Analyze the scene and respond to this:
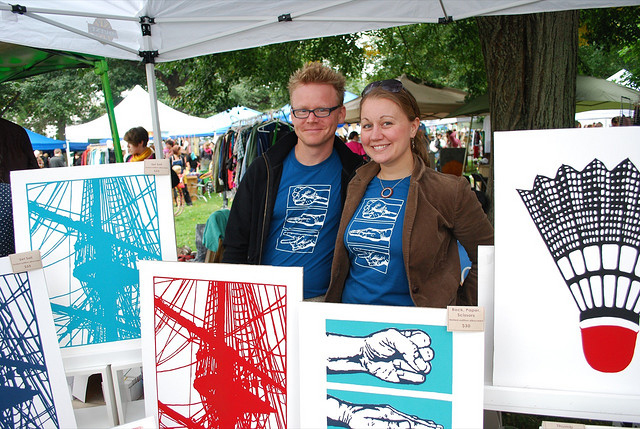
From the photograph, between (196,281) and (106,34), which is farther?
(106,34)

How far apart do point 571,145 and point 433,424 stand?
745mm

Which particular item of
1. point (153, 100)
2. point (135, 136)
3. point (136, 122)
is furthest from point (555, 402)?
point (136, 122)

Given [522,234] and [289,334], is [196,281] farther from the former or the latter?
[522,234]

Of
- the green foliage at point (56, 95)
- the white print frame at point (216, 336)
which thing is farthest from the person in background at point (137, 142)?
the green foliage at point (56, 95)

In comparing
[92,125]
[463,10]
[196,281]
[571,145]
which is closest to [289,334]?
[196,281]

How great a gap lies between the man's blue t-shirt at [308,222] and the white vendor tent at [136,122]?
8.43 m

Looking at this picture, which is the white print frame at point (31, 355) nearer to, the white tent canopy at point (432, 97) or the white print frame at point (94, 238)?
the white print frame at point (94, 238)

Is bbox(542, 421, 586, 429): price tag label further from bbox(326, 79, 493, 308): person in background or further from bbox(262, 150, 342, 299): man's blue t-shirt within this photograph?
bbox(262, 150, 342, 299): man's blue t-shirt

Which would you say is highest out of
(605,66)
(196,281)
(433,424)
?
(605,66)

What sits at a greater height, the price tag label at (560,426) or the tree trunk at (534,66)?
the tree trunk at (534,66)

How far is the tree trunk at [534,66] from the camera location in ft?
9.53

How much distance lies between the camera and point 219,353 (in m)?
1.17

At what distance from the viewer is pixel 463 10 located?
2.53 metres

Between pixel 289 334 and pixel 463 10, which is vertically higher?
pixel 463 10
